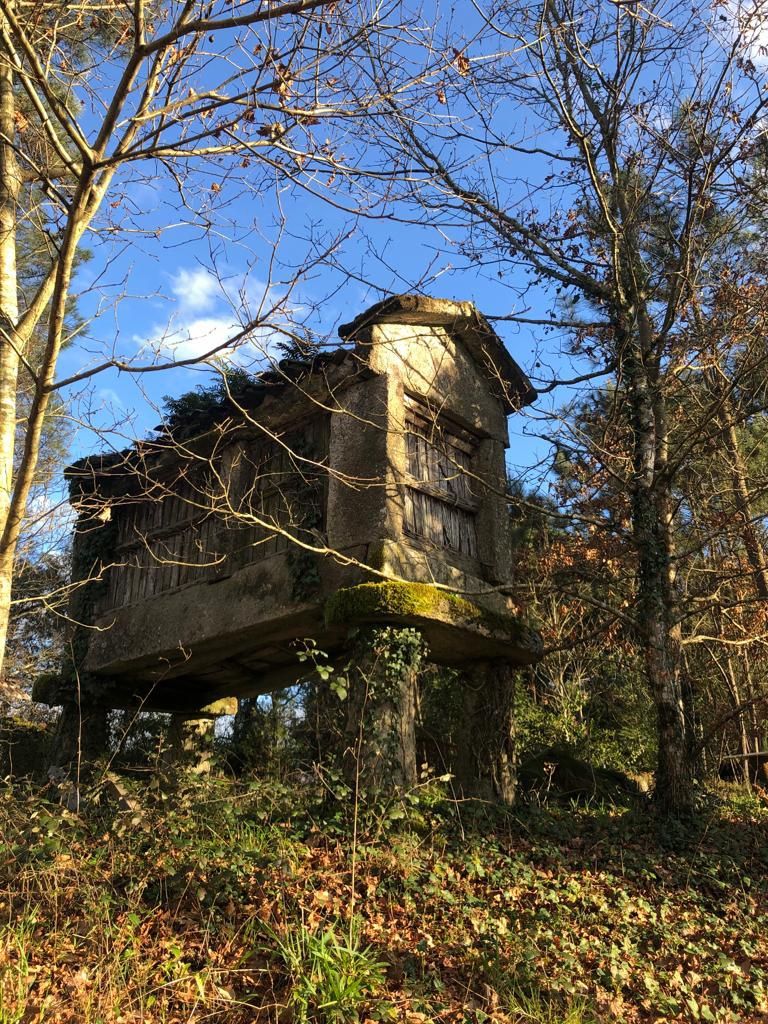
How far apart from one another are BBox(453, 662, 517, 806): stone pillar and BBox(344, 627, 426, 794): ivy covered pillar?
1.38 m

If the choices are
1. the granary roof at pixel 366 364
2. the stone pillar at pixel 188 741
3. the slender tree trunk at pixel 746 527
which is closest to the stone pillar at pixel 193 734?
the stone pillar at pixel 188 741

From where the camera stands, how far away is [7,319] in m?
4.86

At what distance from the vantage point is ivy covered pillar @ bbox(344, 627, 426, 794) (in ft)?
22.2

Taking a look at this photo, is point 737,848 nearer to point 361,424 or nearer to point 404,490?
point 404,490

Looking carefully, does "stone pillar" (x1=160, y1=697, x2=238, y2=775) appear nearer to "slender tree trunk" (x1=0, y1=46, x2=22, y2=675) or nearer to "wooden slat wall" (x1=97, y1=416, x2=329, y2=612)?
"wooden slat wall" (x1=97, y1=416, x2=329, y2=612)

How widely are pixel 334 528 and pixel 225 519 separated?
102 cm

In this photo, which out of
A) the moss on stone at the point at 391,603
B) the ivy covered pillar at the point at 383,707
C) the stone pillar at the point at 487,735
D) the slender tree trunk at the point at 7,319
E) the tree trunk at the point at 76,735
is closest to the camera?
the slender tree trunk at the point at 7,319

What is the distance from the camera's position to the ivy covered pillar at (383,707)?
22.2 feet

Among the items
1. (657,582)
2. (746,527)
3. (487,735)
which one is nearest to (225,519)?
(487,735)

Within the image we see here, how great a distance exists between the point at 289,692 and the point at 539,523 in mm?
5591

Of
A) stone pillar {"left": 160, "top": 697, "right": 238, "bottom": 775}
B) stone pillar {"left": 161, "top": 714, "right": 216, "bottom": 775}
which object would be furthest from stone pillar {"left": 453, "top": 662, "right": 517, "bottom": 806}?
stone pillar {"left": 161, "top": 714, "right": 216, "bottom": 775}

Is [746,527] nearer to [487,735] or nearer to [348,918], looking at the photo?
[487,735]

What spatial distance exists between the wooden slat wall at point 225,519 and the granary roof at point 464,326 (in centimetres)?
116

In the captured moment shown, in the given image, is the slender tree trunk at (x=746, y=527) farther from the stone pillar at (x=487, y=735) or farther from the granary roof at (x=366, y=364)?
the stone pillar at (x=487, y=735)
